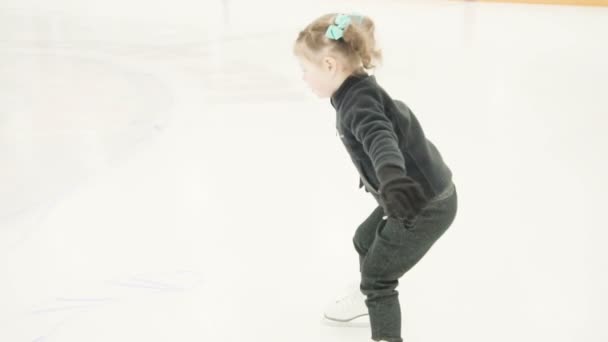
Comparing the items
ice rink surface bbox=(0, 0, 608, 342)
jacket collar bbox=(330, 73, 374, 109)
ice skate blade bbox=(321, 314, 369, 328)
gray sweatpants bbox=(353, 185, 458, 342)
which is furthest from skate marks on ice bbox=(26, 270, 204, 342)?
jacket collar bbox=(330, 73, 374, 109)

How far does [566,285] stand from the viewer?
1.33 metres

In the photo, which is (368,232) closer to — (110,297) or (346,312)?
(346,312)

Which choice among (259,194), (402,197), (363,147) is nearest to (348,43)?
(363,147)

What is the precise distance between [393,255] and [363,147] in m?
0.19

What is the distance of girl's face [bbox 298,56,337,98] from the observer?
0.99 meters

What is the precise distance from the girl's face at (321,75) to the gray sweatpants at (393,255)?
0.24m

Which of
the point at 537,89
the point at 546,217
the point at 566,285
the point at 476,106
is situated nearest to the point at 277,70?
the point at 476,106

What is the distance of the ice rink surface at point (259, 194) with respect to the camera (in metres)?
1.24

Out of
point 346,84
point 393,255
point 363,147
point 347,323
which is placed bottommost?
point 347,323

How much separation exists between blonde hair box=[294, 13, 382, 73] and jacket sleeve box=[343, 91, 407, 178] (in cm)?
7

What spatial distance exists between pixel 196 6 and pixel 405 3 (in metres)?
1.77

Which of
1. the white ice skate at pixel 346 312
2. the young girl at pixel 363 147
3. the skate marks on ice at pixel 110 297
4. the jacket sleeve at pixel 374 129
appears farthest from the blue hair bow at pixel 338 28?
the skate marks on ice at pixel 110 297

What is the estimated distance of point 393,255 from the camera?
1.00 metres

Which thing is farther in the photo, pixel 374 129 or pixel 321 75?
pixel 321 75
